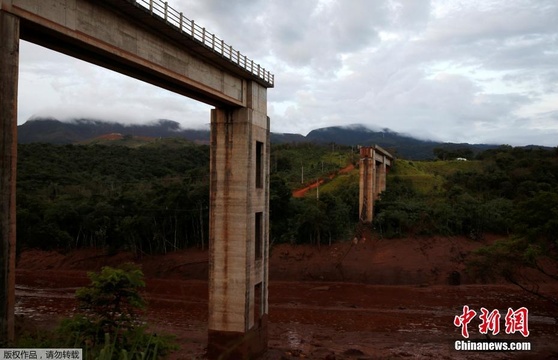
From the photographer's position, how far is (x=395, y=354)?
2238 centimetres

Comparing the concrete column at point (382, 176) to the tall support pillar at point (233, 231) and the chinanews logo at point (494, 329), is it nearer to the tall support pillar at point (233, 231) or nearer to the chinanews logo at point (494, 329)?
the chinanews logo at point (494, 329)

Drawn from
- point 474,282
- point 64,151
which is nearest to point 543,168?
point 474,282

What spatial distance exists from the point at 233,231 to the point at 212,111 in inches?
210

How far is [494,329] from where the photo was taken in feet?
84.4

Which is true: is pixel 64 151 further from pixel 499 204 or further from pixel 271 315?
pixel 499 204

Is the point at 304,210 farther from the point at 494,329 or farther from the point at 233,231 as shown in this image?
the point at 233,231

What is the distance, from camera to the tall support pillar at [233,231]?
19.5 metres

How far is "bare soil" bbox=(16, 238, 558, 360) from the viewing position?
78.5ft

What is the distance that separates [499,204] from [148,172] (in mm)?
54106

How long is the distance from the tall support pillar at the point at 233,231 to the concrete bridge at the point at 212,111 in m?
0.04

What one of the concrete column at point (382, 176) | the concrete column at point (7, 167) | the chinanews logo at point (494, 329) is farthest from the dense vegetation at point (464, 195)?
the concrete column at point (7, 167)

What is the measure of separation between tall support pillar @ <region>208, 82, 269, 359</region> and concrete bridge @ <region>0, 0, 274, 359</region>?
4 centimetres

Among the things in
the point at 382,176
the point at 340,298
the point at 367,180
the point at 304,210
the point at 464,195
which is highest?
the point at 382,176

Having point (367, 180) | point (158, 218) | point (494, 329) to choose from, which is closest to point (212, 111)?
point (494, 329)
